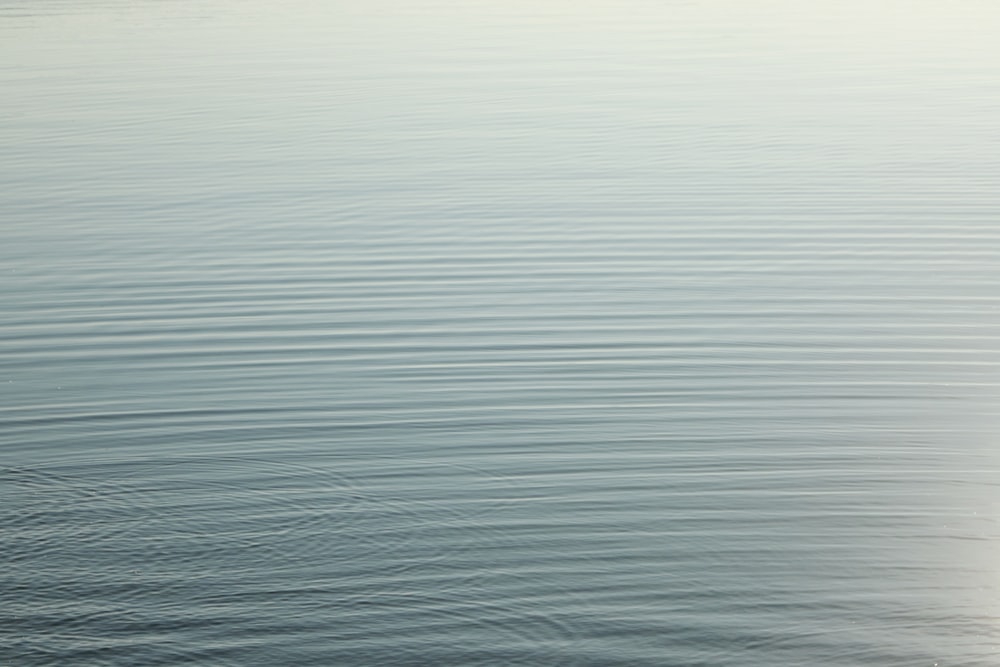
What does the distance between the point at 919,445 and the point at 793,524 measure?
5.24ft

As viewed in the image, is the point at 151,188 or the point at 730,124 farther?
the point at 730,124

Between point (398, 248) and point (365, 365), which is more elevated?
point (398, 248)

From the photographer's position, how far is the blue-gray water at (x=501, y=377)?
8141 millimetres

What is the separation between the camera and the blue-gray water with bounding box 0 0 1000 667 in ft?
26.7

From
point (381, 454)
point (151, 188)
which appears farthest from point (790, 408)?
point (151, 188)

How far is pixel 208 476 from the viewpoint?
9.88m

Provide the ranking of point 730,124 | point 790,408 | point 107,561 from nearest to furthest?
point 107,561 < point 790,408 < point 730,124

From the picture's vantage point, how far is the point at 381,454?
10258 millimetres

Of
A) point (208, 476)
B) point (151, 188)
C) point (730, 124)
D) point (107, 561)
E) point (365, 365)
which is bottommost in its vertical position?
point (107, 561)

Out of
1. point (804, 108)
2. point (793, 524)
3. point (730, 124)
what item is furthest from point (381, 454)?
point (804, 108)

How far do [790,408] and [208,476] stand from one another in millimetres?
3793

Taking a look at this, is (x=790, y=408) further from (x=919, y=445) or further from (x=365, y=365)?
(x=365, y=365)

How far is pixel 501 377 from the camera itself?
459 inches

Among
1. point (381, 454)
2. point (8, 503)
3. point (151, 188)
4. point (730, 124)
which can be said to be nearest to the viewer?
point (8, 503)
